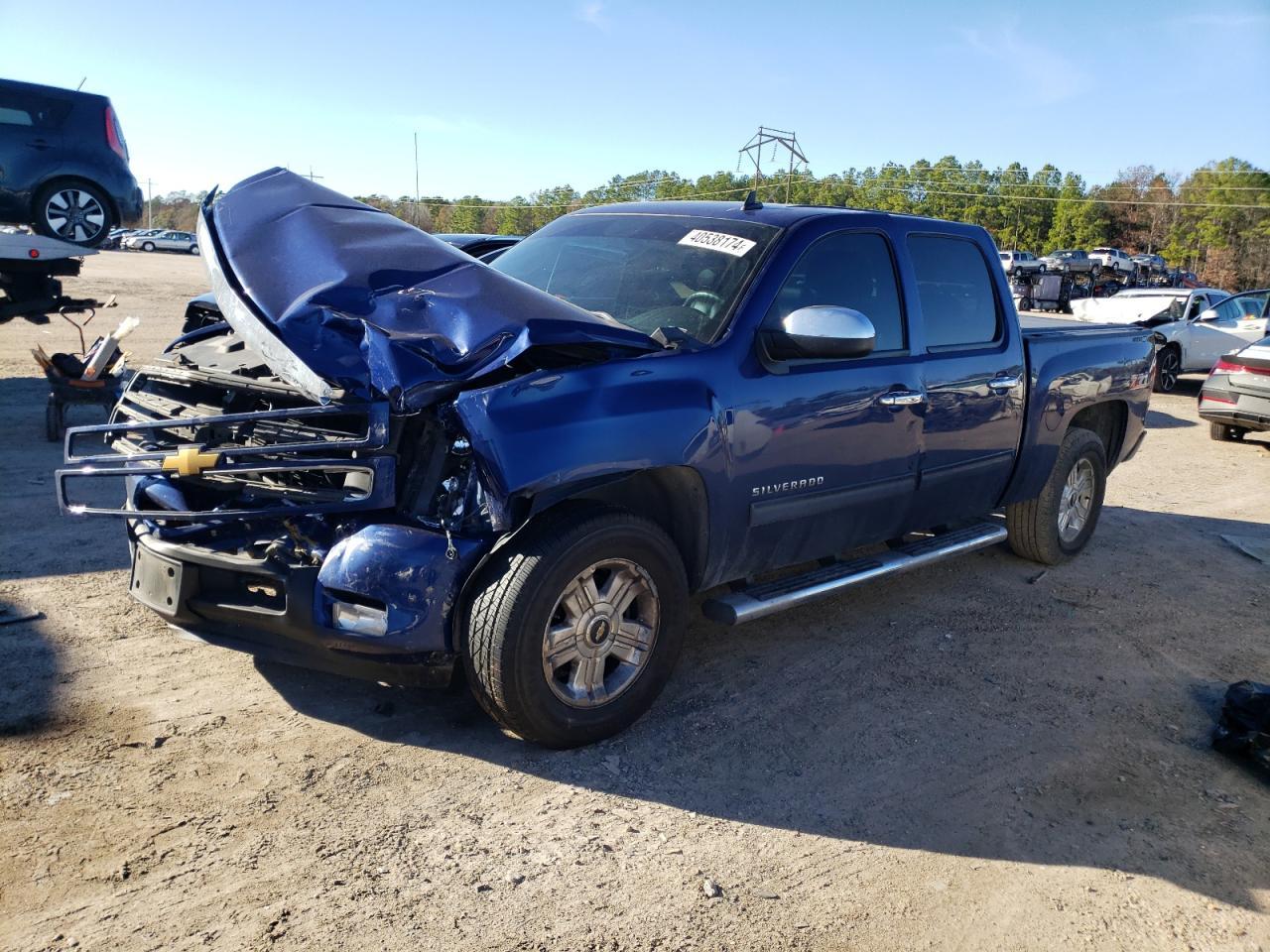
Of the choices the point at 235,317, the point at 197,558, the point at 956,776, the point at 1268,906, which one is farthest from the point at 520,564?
the point at 1268,906

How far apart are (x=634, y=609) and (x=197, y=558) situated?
5.16 ft

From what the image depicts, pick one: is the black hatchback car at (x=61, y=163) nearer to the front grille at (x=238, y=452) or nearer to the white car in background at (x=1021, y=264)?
the front grille at (x=238, y=452)

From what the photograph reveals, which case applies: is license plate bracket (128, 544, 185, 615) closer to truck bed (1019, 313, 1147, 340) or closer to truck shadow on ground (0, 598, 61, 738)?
truck shadow on ground (0, 598, 61, 738)

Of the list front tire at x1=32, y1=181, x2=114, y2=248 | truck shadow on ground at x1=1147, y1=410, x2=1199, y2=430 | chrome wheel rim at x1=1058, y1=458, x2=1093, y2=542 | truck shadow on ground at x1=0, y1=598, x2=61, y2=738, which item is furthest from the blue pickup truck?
truck shadow on ground at x1=1147, y1=410, x2=1199, y2=430

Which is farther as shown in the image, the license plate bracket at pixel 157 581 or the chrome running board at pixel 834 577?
the chrome running board at pixel 834 577

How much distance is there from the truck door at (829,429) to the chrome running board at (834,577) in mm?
102

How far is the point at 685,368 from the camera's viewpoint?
366cm

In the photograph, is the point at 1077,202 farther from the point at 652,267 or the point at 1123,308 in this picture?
the point at 652,267

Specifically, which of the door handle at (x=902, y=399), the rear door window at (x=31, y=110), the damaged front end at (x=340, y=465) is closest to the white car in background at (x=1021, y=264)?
the rear door window at (x=31, y=110)

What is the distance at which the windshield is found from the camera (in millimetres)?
4066

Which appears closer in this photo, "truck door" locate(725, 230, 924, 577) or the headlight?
the headlight

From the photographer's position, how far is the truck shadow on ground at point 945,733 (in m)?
3.28

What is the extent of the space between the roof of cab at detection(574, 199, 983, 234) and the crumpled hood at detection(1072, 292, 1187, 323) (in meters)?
13.6

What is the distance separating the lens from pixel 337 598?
325 cm
